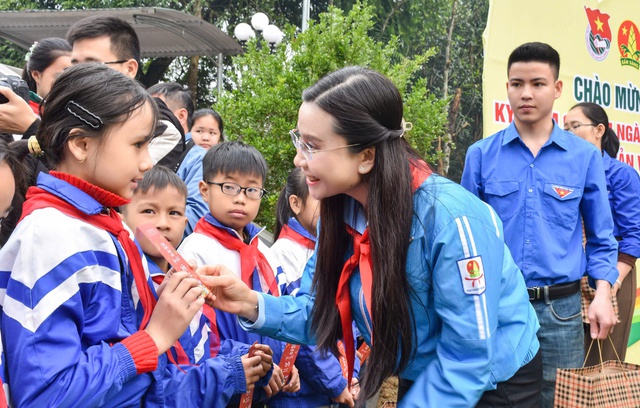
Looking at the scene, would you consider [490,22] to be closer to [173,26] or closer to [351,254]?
[351,254]

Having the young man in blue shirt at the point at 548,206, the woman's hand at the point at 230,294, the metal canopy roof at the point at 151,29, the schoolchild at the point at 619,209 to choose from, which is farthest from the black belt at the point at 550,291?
the metal canopy roof at the point at 151,29

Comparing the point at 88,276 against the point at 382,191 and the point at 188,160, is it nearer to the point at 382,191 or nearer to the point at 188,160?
the point at 382,191

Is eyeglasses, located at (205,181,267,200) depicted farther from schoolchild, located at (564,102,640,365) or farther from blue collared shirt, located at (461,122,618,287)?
schoolchild, located at (564,102,640,365)

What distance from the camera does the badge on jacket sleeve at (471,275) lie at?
7.26 feet

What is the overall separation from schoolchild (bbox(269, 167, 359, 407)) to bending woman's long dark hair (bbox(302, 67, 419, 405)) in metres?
0.95

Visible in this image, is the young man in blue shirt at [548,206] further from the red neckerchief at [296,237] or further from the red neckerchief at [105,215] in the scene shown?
the red neckerchief at [105,215]

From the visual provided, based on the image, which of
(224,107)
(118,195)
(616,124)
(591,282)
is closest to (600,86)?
(616,124)

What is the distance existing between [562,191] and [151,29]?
803 centimetres

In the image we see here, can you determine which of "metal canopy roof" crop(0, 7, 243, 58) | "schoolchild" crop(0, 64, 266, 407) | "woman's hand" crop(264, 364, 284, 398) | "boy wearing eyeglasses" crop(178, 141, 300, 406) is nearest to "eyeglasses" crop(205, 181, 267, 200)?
"boy wearing eyeglasses" crop(178, 141, 300, 406)

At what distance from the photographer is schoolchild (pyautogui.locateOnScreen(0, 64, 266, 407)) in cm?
191

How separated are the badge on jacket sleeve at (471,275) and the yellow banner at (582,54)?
8.90 feet

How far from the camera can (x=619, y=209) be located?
4.89 meters

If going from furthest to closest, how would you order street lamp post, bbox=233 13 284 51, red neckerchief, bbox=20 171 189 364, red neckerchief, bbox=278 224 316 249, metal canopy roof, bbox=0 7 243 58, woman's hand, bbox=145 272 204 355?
street lamp post, bbox=233 13 284 51 → metal canopy roof, bbox=0 7 243 58 → red neckerchief, bbox=278 224 316 249 → woman's hand, bbox=145 272 204 355 → red neckerchief, bbox=20 171 189 364

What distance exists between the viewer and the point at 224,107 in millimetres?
8594
